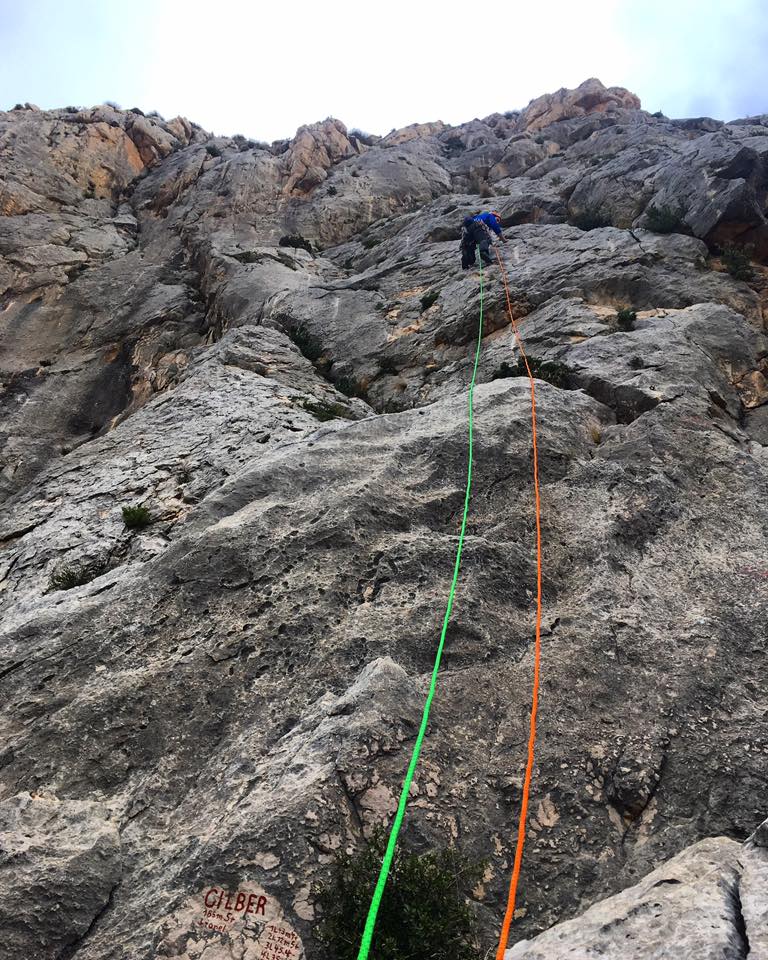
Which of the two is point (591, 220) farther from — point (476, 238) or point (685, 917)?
point (685, 917)

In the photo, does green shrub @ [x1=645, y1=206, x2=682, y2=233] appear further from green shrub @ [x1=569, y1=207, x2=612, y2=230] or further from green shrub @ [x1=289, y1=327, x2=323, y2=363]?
green shrub @ [x1=289, y1=327, x2=323, y2=363]

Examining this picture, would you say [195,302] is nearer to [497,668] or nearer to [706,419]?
[706,419]

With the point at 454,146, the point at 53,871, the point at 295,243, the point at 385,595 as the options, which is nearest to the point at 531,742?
the point at 385,595

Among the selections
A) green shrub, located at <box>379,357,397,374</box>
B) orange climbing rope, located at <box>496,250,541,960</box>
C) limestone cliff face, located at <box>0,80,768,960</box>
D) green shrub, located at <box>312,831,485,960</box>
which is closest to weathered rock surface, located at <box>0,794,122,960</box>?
limestone cliff face, located at <box>0,80,768,960</box>

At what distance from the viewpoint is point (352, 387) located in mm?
17281

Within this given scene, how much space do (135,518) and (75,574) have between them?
1317 millimetres

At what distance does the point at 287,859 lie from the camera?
4.97 meters

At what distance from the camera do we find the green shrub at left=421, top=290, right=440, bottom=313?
1914 centimetres

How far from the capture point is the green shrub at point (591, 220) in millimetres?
21891

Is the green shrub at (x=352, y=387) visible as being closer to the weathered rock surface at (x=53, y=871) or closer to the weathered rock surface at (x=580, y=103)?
the weathered rock surface at (x=53, y=871)

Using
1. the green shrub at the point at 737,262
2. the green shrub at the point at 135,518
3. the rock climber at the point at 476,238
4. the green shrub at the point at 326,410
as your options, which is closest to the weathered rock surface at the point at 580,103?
the rock climber at the point at 476,238

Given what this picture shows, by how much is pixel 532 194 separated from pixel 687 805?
82.3 ft

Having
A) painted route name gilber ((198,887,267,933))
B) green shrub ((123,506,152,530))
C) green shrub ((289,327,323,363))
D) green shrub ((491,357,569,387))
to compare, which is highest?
green shrub ((289,327,323,363))

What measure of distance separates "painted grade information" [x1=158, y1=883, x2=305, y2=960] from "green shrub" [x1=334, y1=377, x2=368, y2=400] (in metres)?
13.2
